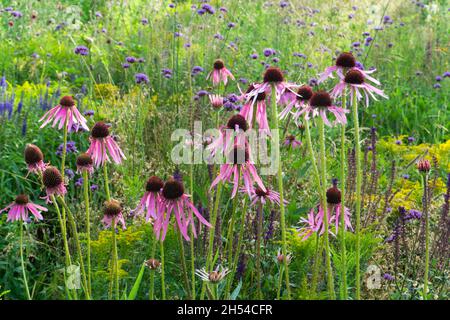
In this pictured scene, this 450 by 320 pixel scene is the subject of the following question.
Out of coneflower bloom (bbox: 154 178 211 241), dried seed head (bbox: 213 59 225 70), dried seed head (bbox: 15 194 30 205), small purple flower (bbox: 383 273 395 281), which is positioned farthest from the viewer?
dried seed head (bbox: 213 59 225 70)

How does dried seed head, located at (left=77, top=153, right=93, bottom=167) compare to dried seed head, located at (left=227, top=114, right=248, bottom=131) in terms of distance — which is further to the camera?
dried seed head, located at (left=77, top=153, right=93, bottom=167)

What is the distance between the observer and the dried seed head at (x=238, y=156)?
1401 millimetres

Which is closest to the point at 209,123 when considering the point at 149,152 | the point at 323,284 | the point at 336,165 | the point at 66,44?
the point at 149,152

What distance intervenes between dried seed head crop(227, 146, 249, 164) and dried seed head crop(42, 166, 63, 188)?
1.48 ft

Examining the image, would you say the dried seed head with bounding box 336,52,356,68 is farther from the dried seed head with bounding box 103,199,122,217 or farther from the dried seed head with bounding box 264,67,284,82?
the dried seed head with bounding box 103,199,122,217

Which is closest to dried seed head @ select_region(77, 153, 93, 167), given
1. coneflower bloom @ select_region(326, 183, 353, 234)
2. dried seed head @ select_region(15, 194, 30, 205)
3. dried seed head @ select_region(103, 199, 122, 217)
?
dried seed head @ select_region(103, 199, 122, 217)

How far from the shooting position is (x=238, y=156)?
55.1 inches

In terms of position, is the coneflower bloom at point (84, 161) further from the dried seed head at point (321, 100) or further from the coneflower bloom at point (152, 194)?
the dried seed head at point (321, 100)

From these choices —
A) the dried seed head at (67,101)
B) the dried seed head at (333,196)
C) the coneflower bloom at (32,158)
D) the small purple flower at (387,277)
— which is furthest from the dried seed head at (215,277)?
the small purple flower at (387,277)

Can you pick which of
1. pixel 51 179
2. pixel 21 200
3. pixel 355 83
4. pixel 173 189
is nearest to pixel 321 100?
pixel 355 83

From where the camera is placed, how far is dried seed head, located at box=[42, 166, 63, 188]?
155 cm

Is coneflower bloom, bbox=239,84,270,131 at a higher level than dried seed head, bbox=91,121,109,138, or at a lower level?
higher

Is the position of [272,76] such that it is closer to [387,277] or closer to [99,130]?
[99,130]
